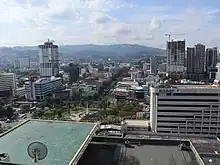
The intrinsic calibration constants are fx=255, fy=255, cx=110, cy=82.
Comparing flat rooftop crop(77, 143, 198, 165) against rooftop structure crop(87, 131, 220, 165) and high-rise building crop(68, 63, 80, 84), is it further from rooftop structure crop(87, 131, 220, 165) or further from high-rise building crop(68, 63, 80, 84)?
high-rise building crop(68, 63, 80, 84)

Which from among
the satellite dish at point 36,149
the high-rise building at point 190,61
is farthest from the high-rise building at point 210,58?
the satellite dish at point 36,149

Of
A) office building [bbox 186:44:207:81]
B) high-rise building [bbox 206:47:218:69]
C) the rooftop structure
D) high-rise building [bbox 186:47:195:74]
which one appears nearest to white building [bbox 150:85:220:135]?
the rooftop structure

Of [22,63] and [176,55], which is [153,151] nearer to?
[176,55]

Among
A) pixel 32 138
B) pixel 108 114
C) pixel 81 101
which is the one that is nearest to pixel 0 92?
pixel 81 101

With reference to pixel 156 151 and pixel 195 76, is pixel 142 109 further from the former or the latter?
pixel 195 76

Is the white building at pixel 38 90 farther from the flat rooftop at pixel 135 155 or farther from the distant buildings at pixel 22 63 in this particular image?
the distant buildings at pixel 22 63

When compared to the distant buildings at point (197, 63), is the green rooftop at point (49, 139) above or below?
below
